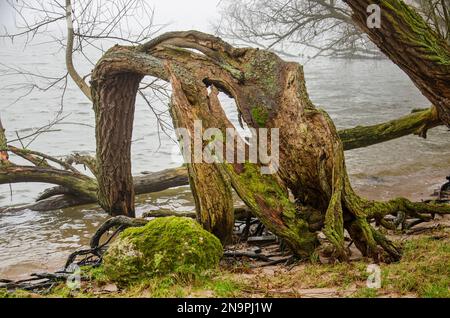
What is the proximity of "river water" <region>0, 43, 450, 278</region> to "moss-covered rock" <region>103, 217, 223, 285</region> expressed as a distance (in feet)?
8.73

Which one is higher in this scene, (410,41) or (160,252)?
(410,41)

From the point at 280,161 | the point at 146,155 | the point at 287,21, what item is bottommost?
the point at 146,155

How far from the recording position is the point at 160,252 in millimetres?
3664

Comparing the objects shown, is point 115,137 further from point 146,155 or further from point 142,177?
point 146,155

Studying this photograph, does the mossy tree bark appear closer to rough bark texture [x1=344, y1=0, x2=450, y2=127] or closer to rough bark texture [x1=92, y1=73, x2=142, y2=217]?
rough bark texture [x1=344, y1=0, x2=450, y2=127]

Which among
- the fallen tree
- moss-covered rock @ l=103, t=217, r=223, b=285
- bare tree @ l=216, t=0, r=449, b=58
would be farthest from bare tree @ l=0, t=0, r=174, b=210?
bare tree @ l=216, t=0, r=449, b=58

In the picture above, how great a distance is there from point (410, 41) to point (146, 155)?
908 cm

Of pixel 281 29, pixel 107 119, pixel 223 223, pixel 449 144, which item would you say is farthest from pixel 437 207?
pixel 281 29

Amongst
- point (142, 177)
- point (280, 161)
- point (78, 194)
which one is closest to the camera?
point (280, 161)

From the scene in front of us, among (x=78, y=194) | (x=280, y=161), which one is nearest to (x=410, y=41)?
(x=280, y=161)

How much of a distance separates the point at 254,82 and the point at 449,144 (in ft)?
30.3

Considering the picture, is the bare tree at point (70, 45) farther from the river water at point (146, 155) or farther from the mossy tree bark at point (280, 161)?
the mossy tree bark at point (280, 161)

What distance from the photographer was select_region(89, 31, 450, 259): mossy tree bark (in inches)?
170

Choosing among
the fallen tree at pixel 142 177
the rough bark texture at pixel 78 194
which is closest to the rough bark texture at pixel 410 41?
the fallen tree at pixel 142 177
